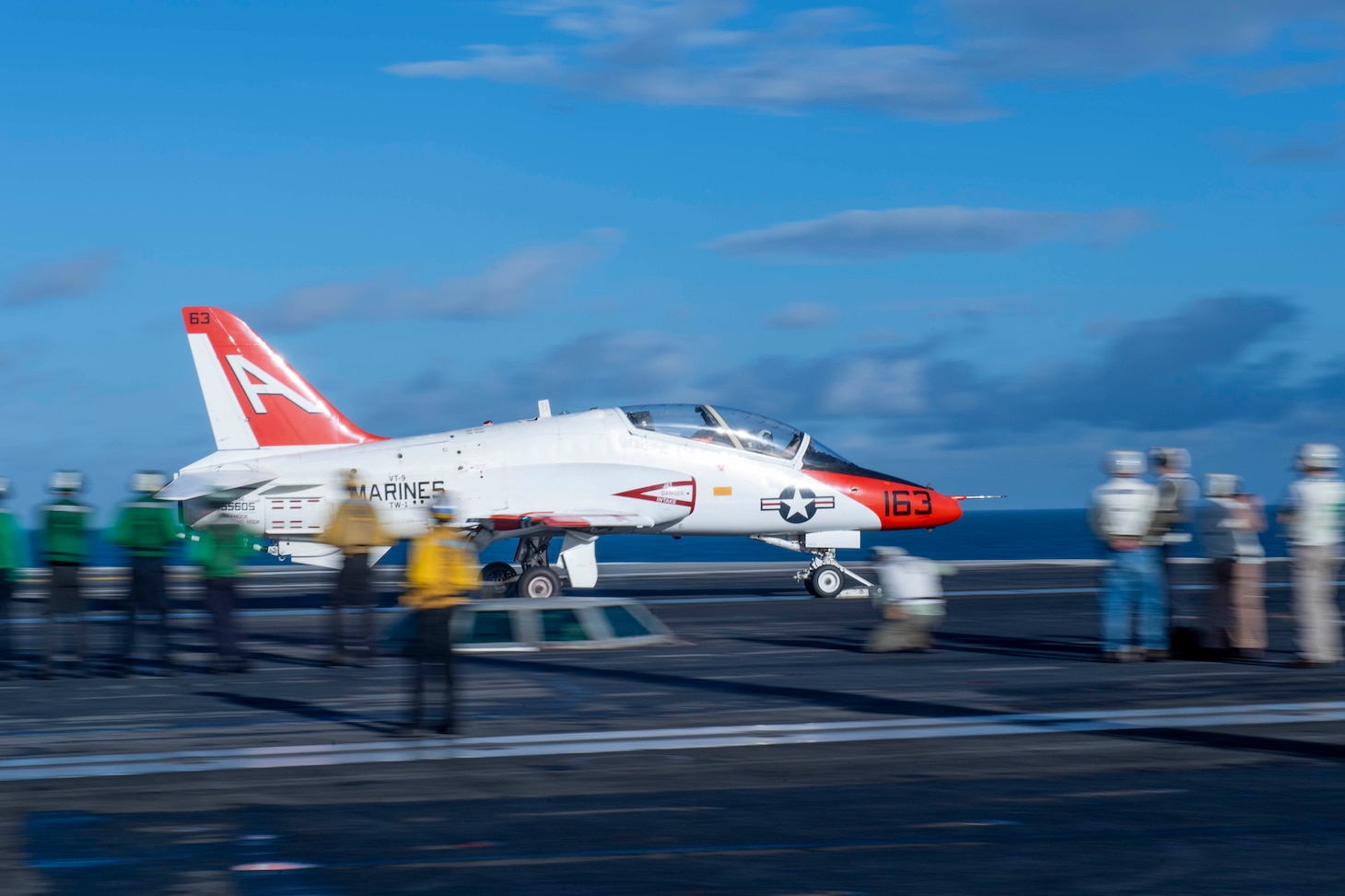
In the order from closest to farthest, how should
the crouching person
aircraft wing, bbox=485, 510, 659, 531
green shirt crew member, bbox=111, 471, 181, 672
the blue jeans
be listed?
the blue jeans < green shirt crew member, bbox=111, 471, 181, 672 < the crouching person < aircraft wing, bbox=485, 510, 659, 531

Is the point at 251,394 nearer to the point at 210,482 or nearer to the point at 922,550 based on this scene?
the point at 210,482

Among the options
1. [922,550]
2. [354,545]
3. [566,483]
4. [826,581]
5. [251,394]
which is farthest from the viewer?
[922,550]

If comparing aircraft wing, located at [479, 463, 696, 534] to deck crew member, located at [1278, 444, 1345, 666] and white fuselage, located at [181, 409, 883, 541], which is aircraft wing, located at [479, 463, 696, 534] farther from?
deck crew member, located at [1278, 444, 1345, 666]

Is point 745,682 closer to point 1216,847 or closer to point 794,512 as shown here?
point 1216,847

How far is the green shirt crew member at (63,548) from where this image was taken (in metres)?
12.9

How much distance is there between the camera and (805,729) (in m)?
9.39

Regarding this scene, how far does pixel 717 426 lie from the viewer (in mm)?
22625

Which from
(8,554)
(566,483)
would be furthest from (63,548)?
(566,483)

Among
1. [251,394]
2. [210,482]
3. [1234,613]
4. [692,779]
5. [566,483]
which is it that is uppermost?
[251,394]

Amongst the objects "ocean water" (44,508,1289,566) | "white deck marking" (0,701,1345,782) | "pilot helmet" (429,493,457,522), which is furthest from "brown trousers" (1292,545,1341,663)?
"ocean water" (44,508,1289,566)

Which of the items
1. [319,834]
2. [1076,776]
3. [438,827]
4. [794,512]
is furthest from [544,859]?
[794,512]

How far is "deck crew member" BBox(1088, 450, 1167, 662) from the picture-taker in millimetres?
12430

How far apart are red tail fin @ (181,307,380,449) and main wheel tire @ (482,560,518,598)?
4.00 m

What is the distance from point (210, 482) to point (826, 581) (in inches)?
420
